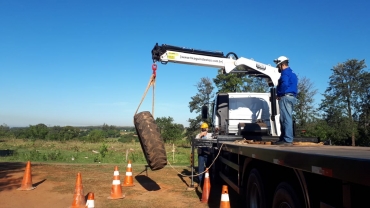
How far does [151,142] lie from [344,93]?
1378 inches

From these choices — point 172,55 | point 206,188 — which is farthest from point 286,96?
point 172,55

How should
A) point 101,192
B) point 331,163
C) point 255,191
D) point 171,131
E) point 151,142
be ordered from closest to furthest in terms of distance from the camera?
point 331,163
point 255,191
point 151,142
point 101,192
point 171,131

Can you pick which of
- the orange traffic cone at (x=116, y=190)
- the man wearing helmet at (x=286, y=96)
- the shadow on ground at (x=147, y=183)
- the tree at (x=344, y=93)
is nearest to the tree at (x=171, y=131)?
the tree at (x=344, y=93)

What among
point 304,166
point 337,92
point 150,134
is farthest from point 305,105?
point 304,166

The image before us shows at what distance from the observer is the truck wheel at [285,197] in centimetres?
370

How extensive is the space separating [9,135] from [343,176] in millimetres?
89556

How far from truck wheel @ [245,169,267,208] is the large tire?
230 centimetres

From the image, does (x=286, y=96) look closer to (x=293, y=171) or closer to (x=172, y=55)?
A: (x=293, y=171)

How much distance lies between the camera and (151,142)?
734 cm

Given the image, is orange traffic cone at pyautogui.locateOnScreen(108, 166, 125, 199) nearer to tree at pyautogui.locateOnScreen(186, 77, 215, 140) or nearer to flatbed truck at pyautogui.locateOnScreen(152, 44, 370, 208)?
flatbed truck at pyautogui.locateOnScreen(152, 44, 370, 208)

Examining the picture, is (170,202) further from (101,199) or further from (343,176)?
(343,176)

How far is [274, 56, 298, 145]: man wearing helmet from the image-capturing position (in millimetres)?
6340

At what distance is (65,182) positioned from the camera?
11219 mm

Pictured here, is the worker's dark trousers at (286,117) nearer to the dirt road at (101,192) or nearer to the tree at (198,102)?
the dirt road at (101,192)
